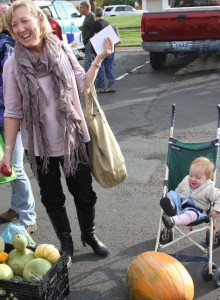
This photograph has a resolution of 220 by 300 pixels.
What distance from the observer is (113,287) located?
3637 millimetres

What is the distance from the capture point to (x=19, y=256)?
3.29m

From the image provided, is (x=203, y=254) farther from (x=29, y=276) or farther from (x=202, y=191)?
(x=29, y=276)

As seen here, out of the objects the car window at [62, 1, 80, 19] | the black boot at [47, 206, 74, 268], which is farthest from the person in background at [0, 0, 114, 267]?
the car window at [62, 1, 80, 19]

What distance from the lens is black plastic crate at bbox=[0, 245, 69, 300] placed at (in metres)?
2.88

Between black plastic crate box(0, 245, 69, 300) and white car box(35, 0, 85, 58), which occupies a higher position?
black plastic crate box(0, 245, 69, 300)

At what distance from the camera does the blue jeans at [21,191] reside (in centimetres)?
425

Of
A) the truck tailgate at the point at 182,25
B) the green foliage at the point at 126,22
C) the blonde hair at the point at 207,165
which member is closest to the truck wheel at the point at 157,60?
the truck tailgate at the point at 182,25

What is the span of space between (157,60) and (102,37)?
8972mm

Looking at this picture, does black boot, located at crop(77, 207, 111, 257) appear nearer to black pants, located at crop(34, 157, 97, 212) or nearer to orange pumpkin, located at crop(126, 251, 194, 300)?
black pants, located at crop(34, 157, 97, 212)

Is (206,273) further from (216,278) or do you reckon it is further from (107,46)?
(107,46)

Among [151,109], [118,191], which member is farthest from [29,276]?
[151,109]

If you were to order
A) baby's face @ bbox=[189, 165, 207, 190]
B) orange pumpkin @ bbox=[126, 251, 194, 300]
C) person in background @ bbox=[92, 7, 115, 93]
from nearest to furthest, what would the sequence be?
1. orange pumpkin @ bbox=[126, 251, 194, 300]
2. baby's face @ bbox=[189, 165, 207, 190]
3. person in background @ bbox=[92, 7, 115, 93]

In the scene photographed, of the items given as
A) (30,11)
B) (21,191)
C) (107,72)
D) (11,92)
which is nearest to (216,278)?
(21,191)

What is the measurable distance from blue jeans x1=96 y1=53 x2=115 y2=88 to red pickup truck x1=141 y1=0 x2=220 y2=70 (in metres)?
1.66
